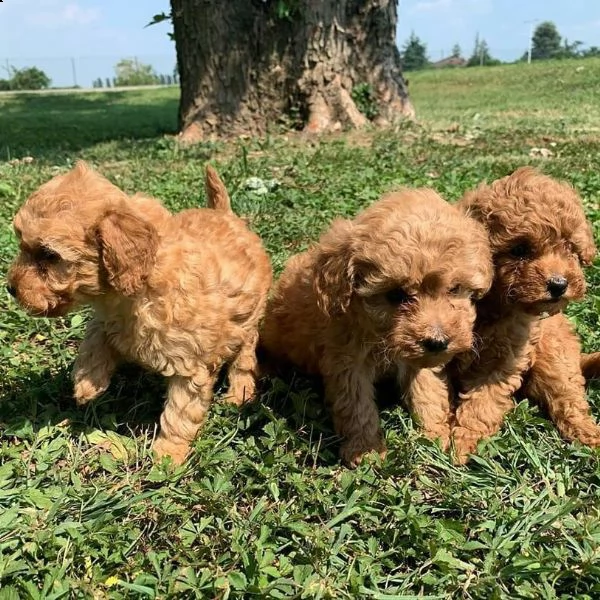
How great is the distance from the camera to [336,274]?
11.5 ft

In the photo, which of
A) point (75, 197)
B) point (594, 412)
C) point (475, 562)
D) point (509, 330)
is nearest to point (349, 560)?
point (475, 562)

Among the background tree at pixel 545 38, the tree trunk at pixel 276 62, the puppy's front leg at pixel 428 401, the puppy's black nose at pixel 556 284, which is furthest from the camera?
the background tree at pixel 545 38

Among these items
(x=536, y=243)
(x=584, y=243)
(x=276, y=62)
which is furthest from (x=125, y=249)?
(x=276, y=62)

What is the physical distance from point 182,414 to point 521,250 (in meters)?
2.25

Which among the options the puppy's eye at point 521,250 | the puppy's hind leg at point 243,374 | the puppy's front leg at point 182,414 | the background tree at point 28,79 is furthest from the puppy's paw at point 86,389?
the background tree at point 28,79

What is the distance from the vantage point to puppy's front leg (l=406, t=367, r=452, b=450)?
13.0 ft

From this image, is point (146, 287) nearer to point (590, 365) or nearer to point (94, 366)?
point (94, 366)

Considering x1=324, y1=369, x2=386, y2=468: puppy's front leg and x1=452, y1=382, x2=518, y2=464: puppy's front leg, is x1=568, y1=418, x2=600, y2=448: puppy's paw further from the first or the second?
x1=324, y1=369, x2=386, y2=468: puppy's front leg

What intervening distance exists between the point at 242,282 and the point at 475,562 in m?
2.22

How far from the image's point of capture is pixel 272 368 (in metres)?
4.69

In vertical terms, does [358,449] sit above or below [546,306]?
Result: below

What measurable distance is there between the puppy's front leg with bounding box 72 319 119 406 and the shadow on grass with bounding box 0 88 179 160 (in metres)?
8.68

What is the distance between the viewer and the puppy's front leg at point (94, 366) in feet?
12.9

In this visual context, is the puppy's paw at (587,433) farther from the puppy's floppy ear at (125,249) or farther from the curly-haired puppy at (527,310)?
the puppy's floppy ear at (125,249)
